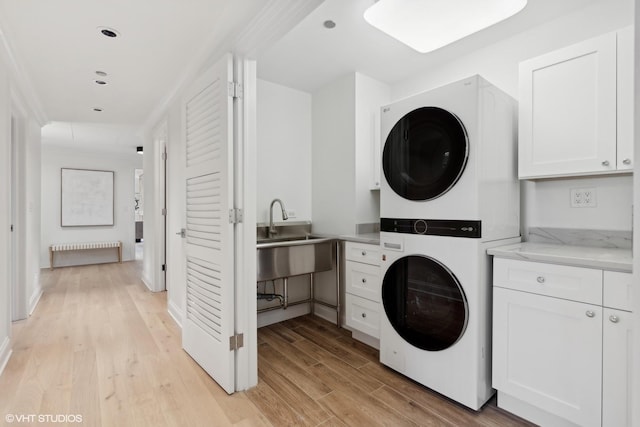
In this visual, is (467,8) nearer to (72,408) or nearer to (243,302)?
(243,302)

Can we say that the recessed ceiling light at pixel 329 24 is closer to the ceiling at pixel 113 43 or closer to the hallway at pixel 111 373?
the ceiling at pixel 113 43

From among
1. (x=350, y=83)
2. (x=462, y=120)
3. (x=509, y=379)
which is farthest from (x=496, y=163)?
(x=350, y=83)

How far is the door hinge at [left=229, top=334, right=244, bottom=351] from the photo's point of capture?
184 cm

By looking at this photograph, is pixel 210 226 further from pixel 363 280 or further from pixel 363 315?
pixel 363 315

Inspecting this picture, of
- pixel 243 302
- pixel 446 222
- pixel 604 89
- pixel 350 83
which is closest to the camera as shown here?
pixel 604 89

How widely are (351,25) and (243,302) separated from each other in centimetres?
194

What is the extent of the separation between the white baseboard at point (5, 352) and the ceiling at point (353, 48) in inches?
111

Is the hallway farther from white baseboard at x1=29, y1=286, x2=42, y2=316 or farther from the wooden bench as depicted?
the wooden bench

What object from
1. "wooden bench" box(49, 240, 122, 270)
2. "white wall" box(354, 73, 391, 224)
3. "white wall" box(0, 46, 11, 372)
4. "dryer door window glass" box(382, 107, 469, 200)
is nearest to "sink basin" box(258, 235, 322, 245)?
"white wall" box(354, 73, 391, 224)

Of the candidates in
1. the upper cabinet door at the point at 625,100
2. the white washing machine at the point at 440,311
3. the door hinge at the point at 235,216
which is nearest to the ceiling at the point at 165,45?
the upper cabinet door at the point at 625,100

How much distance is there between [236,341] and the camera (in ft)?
6.10

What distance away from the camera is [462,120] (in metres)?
1.68

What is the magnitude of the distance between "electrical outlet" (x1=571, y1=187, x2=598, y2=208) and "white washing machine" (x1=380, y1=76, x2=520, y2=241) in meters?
0.31

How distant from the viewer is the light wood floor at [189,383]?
64.1 inches
